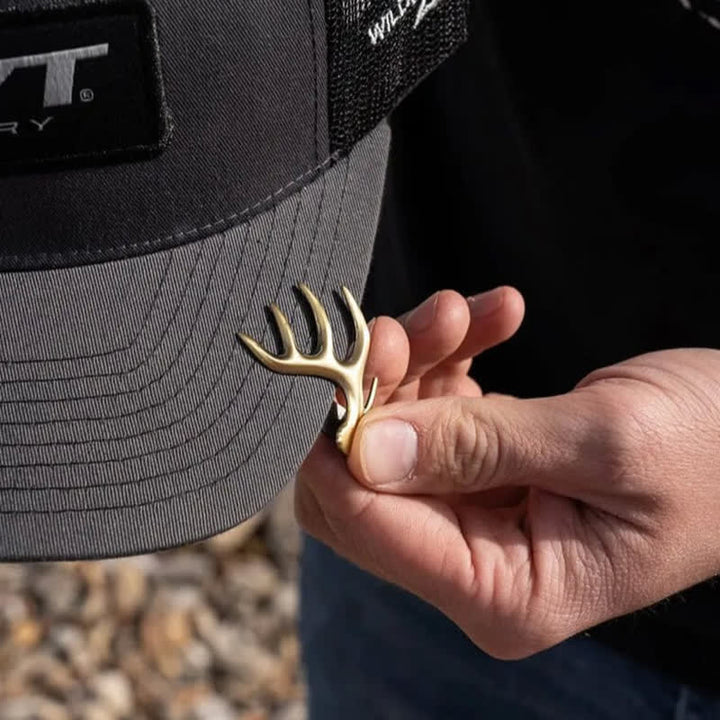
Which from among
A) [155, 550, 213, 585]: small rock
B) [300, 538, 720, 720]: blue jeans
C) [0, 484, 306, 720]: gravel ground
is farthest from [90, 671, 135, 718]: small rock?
[300, 538, 720, 720]: blue jeans

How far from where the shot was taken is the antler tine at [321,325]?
1146 millimetres

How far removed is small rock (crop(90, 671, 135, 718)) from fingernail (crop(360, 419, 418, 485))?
164 cm

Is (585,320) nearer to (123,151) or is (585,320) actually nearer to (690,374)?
(690,374)

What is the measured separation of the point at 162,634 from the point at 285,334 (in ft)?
5.78

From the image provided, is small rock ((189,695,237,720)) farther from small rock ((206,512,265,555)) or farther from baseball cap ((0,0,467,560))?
baseball cap ((0,0,467,560))

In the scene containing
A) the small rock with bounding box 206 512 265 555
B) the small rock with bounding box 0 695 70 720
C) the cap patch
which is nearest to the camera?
the cap patch

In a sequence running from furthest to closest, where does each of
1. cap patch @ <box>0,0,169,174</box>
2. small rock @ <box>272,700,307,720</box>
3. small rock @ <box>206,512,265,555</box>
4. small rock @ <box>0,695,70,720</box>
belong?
1. small rock @ <box>206,512,265,555</box>
2. small rock @ <box>272,700,307,720</box>
3. small rock @ <box>0,695,70,720</box>
4. cap patch @ <box>0,0,169,174</box>

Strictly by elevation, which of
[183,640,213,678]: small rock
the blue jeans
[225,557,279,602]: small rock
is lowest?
[183,640,213,678]: small rock

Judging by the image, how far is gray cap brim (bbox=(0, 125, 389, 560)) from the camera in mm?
1103

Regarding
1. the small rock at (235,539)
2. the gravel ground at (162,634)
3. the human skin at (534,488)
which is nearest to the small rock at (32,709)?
the gravel ground at (162,634)

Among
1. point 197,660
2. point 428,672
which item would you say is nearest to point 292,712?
point 197,660

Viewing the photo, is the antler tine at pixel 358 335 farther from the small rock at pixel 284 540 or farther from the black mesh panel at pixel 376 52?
the small rock at pixel 284 540

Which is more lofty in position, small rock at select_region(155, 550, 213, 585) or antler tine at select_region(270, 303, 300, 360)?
antler tine at select_region(270, 303, 300, 360)

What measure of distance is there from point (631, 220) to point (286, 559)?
1.72 metres
